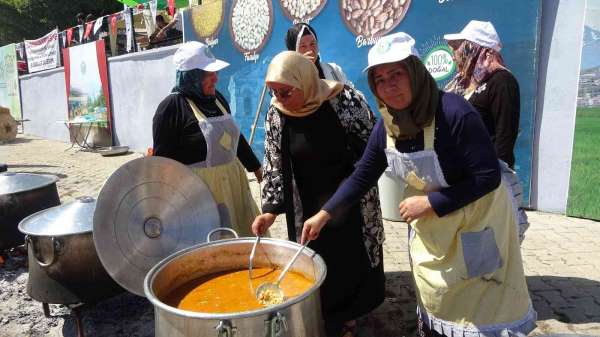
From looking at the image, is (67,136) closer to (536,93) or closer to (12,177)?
(12,177)

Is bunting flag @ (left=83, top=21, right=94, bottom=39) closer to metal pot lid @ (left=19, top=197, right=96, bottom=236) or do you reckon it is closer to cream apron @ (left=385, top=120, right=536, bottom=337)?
metal pot lid @ (left=19, top=197, right=96, bottom=236)

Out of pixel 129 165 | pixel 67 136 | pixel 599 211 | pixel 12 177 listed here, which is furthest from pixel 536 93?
pixel 67 136

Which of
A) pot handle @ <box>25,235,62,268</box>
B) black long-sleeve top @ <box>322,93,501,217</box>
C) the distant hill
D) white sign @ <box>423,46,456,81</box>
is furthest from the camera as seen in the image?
white sign @ <box>423,46,456,81</box>

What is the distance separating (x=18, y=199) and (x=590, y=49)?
5.53 meters

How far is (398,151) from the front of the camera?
1.94m

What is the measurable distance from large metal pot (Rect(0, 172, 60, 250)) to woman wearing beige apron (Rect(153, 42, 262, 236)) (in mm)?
1711

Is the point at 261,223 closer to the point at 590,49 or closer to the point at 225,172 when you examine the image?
the point at 225,172

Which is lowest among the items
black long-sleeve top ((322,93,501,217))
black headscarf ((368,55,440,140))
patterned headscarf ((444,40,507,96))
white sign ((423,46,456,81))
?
black long-sleeve top ((322,93,501,217))

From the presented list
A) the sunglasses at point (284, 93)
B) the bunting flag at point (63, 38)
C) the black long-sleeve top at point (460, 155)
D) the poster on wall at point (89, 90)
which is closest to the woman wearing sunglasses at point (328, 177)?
the sunglasses at point (284, 93)

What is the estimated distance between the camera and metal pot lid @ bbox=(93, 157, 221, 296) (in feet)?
7.38

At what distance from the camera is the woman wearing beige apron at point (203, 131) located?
293 cm

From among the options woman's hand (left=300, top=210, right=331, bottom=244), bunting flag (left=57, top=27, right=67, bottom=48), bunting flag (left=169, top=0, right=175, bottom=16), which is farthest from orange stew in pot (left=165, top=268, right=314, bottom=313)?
bunting flag (left=57, top=27, right=67, bottom=48)

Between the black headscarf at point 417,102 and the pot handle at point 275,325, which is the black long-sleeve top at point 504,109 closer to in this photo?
the black headscarf at point 417,102

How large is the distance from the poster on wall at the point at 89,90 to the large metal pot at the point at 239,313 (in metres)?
11.5
